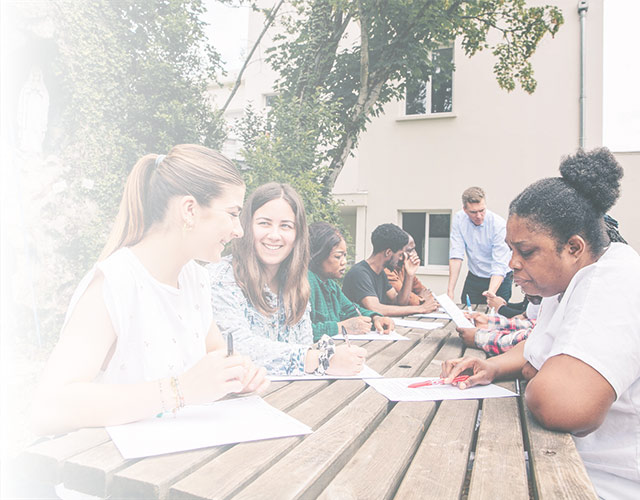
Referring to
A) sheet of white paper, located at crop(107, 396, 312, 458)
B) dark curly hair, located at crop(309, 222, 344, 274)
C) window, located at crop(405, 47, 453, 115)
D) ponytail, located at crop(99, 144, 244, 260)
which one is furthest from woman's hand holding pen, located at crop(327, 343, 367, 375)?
window, located at crop(405, 47, 453, 115)

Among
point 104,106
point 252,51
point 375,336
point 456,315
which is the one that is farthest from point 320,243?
point 252,51

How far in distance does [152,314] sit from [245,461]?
1.84 ft

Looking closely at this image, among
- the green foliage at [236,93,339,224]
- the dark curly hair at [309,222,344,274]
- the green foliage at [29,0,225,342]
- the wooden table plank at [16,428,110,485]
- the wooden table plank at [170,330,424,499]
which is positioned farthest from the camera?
the green foliage at [236,93,339,224]

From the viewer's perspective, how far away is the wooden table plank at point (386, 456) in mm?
755

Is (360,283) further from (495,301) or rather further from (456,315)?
(456,315)

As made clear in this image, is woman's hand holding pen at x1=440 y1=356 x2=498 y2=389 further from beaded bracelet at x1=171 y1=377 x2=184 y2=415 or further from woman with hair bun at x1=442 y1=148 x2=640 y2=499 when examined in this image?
beaded bracelet at x1=171 y1=377 x2=184 y2=415

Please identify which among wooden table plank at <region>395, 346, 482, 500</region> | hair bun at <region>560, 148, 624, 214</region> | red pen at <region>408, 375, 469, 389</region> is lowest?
wooden table plank at <region>395, 346, 482, 500</region>

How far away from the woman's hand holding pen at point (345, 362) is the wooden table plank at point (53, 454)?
69 centimetres

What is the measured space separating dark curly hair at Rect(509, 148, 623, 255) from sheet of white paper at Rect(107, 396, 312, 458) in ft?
2.61

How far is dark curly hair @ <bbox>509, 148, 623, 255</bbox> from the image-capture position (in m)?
1.25

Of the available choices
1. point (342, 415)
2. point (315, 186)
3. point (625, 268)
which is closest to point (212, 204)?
point (342, 415)

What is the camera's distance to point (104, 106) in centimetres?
230

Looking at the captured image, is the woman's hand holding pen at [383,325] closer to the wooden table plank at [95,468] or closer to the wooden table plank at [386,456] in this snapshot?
the wooden table plank at [386,456]

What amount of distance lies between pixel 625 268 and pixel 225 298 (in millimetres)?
1158
